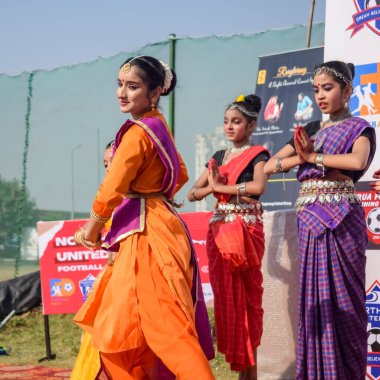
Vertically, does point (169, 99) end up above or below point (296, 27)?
below

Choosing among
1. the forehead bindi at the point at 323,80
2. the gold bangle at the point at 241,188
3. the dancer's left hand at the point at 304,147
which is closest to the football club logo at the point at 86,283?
the gold bangle at the point at 241,188

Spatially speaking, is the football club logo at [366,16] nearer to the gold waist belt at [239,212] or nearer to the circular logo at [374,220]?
the circular logo at [374,220]

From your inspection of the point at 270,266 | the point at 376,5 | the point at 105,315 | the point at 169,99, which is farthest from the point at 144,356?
the point at 169,99

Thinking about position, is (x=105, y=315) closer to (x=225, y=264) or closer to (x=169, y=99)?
(x=225, y=264)

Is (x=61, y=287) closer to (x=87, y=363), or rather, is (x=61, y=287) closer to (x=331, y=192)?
(x=87, y=363)

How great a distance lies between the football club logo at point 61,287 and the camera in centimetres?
586

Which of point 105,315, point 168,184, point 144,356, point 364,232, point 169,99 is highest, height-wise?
point 169,99

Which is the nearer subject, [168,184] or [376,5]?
[168,184]

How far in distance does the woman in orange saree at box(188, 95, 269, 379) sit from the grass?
71 cm

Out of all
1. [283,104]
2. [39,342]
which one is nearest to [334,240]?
[283,104]

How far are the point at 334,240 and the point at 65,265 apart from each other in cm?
285

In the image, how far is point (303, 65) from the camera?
7090mm

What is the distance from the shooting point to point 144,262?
3.26 m

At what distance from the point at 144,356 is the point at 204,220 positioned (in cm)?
213
